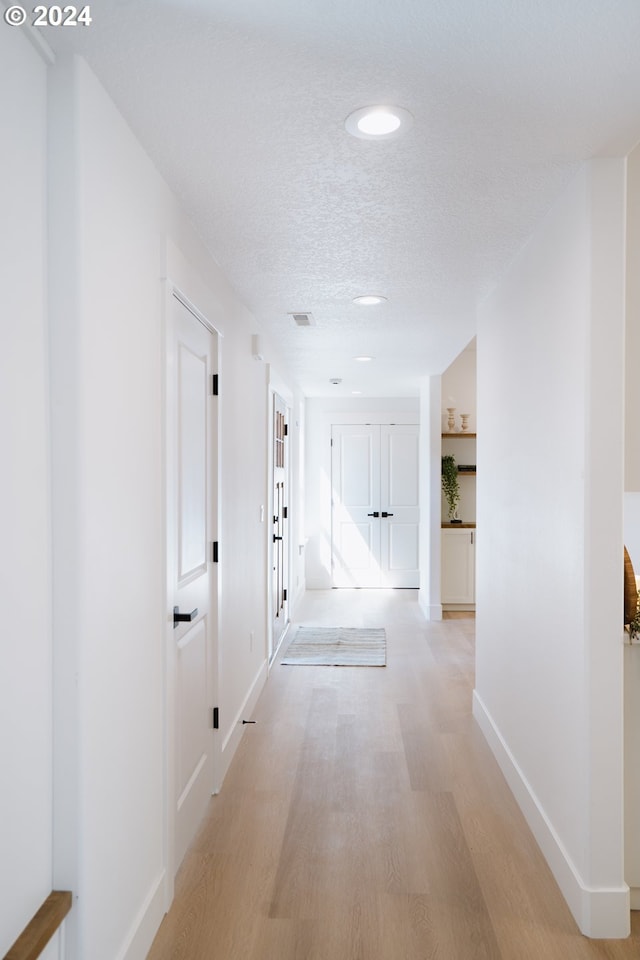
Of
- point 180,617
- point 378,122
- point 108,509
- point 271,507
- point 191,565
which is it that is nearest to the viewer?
point 108,509

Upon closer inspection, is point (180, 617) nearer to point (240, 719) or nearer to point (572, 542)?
point (572, 542)

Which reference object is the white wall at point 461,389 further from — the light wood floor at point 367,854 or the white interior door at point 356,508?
the light wood floor at point 367,854

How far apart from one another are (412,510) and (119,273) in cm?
698

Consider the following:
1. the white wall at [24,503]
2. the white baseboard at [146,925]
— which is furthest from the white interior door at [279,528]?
the white wall at [24,503]

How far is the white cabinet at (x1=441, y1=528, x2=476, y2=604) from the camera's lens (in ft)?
24.0

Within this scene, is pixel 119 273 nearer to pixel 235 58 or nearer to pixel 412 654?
pixel 235 58

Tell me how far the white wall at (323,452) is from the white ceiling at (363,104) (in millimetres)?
5301

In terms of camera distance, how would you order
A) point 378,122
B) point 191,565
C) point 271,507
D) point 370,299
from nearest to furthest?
point 378,122 → point 191,565 → point 370,299 → point 271,507

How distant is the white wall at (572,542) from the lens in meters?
2.18

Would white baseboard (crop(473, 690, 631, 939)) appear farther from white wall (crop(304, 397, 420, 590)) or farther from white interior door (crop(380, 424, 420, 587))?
white wall (crop(304, 397, 420, 590))

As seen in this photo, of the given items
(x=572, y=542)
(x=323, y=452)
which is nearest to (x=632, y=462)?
(x=572, y=542)

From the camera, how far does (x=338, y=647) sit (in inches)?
230

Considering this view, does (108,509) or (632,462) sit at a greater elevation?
(632,462)

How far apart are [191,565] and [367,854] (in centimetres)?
128
